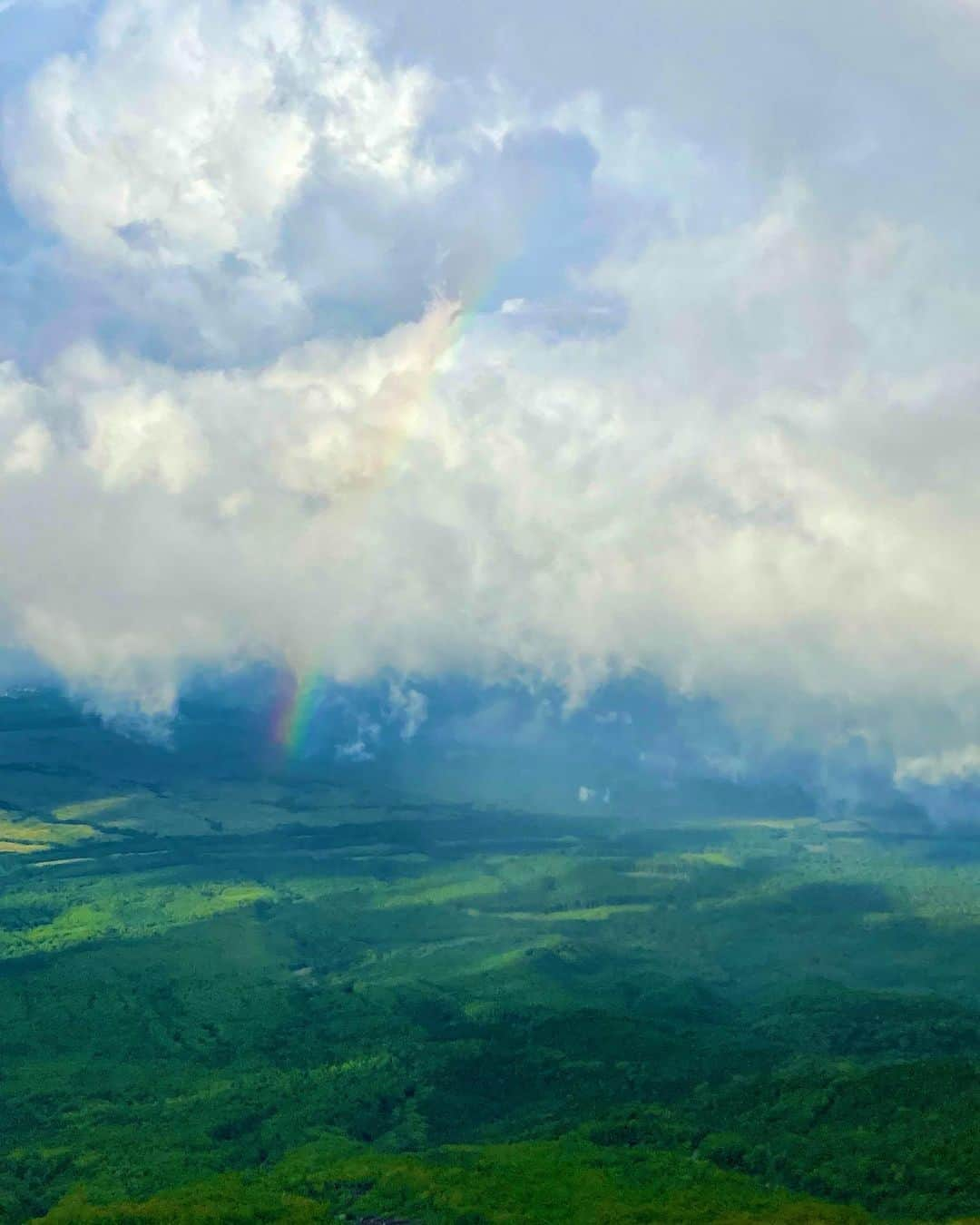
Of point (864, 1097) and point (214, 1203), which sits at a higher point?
point (864, 1097)

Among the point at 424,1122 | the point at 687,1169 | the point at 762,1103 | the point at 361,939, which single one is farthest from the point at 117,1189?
the point at 361,939

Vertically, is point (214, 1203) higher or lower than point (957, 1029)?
lower

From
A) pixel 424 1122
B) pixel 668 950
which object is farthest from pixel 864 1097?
pixel 668 950

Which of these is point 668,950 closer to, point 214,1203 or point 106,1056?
point 106,1056

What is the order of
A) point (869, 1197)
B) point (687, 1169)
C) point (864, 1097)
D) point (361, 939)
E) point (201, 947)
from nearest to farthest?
1. point (869, 1197)
2. point (687, 1169)
3. point (864, 1097)
4. point (201, 947)
5. point (361, 939)

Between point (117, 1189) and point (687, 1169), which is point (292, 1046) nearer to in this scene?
point (117, 1189)

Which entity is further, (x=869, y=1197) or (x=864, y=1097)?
(x=864, y=1097)

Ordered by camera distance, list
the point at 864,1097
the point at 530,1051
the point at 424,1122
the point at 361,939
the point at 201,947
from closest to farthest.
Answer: the point at 864,1097, the point at 424,1122, the point at 530,1051, the point at 201,947, the point at 361,939

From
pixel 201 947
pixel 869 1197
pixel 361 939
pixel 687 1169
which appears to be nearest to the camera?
pixel 869 1197

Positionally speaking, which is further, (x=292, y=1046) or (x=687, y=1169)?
(x=292, y=1046)
